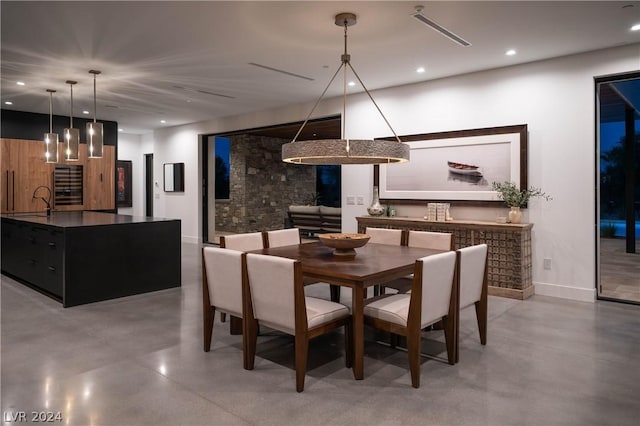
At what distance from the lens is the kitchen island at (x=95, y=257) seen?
14.4 ft

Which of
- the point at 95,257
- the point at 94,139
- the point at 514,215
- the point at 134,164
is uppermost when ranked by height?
the point at 134,164

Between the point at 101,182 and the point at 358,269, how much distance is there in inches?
291

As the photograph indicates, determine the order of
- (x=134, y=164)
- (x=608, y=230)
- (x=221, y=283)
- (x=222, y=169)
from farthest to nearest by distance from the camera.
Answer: (x=134, y=164) < (x=222, y=169) < (x=608, y=230) < (x=221, y=283)

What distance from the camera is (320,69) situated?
207 inches

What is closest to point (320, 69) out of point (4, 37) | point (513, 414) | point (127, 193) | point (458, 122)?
point (458, 122)

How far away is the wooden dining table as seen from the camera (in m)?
2.59

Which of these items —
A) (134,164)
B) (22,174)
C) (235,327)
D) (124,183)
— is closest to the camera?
(235,327)

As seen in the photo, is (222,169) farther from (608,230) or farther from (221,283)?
(608,230)

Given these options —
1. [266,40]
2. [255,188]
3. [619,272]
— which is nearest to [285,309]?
[266,40]

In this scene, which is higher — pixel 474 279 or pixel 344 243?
pixel 344 243

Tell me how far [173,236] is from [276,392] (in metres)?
3.17

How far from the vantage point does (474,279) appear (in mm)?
3143

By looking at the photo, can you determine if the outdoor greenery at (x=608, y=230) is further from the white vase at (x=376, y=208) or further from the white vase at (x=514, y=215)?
the white vase at (x=376, y=208)

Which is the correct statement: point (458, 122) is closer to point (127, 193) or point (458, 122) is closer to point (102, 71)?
point (102, 71)
